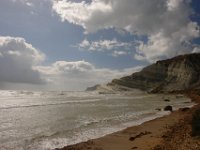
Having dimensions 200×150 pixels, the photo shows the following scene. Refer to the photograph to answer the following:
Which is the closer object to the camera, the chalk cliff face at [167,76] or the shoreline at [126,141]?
the shoreline at [126,141]

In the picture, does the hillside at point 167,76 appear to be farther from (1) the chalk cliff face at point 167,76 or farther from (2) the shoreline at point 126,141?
(2) the shoreline at point 126,141

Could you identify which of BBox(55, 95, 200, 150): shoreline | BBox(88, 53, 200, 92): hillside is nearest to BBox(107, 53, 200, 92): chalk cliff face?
BBox(88, 53, 200, 92): hillside

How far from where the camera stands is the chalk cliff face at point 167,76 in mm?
153000

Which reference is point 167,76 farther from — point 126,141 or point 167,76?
point 126,141

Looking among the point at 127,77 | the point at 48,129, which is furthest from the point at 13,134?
the point at 127,77

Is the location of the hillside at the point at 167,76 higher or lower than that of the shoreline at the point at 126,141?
higher

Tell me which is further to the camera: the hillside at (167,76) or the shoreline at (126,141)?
the hillside at (167,76)

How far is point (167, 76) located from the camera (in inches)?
6535

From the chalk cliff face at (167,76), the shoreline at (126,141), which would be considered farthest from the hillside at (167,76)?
the shoreline at (126,141)

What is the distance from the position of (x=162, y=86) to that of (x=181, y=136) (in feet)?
461

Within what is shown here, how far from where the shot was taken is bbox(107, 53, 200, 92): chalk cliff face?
502 feet

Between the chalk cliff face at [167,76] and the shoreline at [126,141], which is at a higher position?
the chalk cliff face at [167,76]

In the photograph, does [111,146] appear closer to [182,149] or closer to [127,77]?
[182,149]

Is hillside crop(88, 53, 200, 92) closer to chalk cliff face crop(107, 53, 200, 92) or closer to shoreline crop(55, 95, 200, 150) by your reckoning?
chalk cliff face crop(107, 53, 200, 92)
